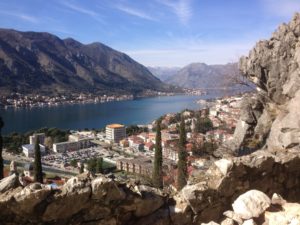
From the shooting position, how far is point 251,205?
17.0ft

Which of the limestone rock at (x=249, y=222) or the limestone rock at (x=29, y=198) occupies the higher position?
the limestone rock at (x=29, y=198)

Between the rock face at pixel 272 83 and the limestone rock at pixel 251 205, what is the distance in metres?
5.14

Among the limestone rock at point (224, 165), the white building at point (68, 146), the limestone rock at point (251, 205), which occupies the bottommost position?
the white building at point (68, 146)

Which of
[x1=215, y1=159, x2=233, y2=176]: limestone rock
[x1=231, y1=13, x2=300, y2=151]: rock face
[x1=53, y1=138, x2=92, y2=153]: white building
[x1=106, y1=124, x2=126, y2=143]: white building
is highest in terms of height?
[x1=231, y1=13, x2=300, y2=151]: rock face

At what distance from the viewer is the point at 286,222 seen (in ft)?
16.2

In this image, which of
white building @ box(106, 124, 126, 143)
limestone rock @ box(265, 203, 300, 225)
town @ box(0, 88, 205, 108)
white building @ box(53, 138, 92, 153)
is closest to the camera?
limestone rock @ box(265, 203, 300, 225)

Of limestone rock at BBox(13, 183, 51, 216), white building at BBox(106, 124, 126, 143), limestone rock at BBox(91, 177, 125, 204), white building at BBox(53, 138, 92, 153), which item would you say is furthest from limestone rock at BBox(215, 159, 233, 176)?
white building at BBox(106, 124, 126, 143)

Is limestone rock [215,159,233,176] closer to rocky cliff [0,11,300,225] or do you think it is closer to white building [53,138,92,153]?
rocky cliff [0,11,300,225]

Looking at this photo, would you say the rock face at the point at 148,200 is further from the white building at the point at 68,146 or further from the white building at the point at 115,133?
the white building at the point at 115,133

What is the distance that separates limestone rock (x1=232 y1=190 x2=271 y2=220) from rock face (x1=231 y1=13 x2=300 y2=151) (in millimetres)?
5139

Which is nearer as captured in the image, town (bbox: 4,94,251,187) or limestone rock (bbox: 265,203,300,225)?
limestone rock (bbox: 265,203,300,225)

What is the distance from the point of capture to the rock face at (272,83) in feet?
34.9

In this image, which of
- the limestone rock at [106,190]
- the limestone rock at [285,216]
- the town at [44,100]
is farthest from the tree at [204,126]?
the town at [44,100]

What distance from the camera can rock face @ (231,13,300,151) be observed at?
10625 millimetres
